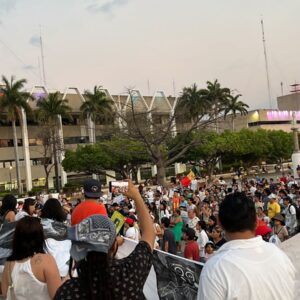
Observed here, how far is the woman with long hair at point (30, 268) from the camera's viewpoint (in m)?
2.79

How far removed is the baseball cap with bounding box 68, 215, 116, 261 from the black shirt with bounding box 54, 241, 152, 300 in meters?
0.12

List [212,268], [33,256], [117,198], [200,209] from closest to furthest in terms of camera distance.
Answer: [212,268], [33,256], [200,209], [117,198]

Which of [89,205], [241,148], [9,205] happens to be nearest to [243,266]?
[89,205]

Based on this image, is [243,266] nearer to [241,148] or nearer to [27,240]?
[27,240]

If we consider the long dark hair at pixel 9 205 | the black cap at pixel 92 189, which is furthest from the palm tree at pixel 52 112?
the black cap at pixel 92 189

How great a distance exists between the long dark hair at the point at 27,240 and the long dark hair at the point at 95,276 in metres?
0.91

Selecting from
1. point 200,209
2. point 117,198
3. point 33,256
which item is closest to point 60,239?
point 33,256

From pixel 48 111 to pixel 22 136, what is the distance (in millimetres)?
8482

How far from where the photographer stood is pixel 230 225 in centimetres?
226

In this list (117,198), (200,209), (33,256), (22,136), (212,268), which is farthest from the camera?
(22,136)

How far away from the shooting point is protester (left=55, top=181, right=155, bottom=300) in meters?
2.10

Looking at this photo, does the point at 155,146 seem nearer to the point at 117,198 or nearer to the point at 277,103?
the point at 117,198

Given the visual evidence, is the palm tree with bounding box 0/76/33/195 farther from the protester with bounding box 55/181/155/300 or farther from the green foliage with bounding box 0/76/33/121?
the protester with bounding box 55/181/155/300

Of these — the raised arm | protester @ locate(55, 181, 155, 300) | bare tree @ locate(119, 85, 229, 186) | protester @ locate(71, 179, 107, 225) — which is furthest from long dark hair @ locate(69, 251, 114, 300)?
bare tree @ locate(119, 85, 229, 186)
